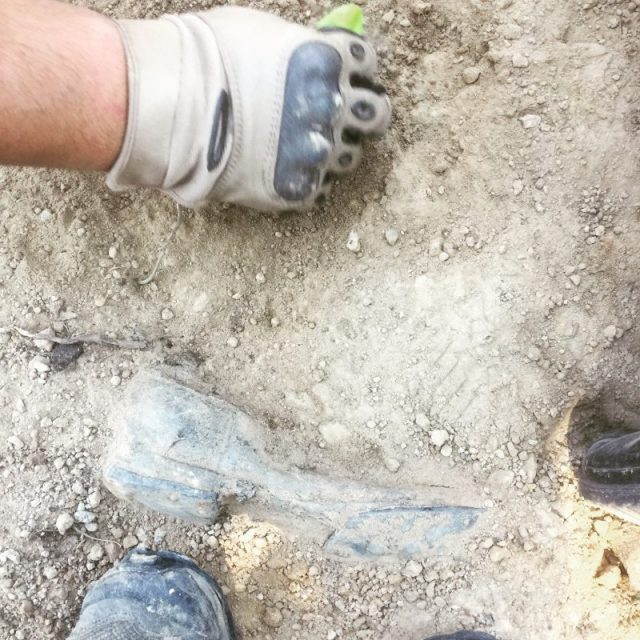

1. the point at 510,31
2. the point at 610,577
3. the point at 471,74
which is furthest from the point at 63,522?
the point at 510,31

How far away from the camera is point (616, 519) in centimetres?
161

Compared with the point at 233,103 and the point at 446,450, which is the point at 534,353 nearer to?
the point at 446,450

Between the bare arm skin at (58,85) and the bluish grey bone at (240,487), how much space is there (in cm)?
59

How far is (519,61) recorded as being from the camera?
5.24 ft

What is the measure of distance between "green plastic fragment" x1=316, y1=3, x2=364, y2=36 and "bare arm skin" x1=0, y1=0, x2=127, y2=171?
45cm

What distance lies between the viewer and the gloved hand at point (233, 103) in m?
1.33

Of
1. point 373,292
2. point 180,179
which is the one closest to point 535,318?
point 373,292

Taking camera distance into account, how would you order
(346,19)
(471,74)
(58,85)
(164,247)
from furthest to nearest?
(164,247) → (471,74) → (346,19) → (58,85)

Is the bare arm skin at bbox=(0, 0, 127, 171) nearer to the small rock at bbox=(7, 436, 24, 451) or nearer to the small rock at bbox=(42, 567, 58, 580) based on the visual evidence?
the small rock at bbox=(7, 436, 24, 451)

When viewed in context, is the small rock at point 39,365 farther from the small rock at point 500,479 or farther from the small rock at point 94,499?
the small rock at point 500,479

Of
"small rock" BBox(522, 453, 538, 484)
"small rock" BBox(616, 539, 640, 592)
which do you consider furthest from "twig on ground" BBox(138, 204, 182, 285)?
"small rock" BBox(616, 539, 640, 592)

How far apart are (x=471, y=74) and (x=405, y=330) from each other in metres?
0.60

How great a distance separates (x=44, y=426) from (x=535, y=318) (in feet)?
3.84

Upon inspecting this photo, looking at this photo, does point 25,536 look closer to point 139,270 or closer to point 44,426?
point 44,426
